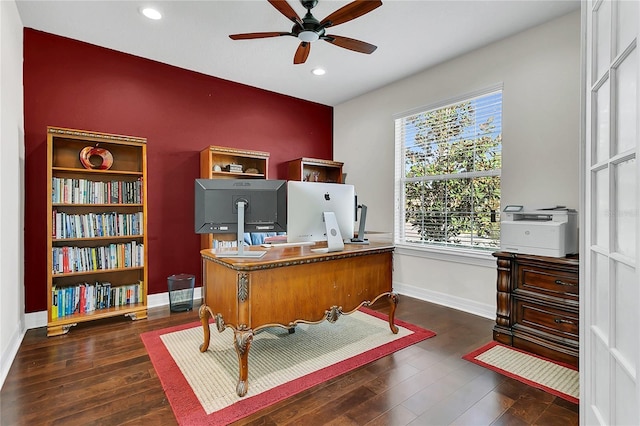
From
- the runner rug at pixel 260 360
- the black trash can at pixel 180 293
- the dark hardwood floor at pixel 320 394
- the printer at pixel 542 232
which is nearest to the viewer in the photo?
the dark hardwood floor at pixel 320 394

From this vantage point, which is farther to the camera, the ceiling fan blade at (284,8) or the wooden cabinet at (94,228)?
the wooden cabinet at (94,228)

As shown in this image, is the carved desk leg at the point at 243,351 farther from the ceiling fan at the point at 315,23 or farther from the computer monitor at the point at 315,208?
the ceiling fan at the point at 315,23

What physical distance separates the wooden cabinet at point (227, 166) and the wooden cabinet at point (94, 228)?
0.71m

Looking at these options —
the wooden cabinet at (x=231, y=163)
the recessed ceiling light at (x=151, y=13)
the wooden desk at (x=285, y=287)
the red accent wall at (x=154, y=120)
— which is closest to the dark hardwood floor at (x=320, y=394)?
the wooden desk at (x=285, y=287)

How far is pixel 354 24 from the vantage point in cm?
300

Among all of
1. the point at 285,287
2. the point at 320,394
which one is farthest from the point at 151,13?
the point at 320,394

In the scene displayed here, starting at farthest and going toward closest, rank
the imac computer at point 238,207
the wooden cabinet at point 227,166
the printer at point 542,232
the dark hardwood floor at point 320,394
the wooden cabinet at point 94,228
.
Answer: the wooden cabinet at point 227,166
the wooden cabinet at point 94,228
the printer at point 542,232
the imac computer at point 238,207
the dark hardwood floor at point 320,394

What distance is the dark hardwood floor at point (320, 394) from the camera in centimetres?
176

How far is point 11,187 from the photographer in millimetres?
2523

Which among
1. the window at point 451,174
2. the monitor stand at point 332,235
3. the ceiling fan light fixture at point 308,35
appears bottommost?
the monitor stand at point 332,235

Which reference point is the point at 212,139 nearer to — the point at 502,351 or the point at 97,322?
the point at 97,322

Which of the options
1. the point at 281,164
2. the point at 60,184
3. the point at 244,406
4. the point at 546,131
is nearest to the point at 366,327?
the point at 244,406

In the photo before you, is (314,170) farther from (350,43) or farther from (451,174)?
(350,43)

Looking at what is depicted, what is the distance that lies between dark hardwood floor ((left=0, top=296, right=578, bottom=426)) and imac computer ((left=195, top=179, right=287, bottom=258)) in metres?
0.97
